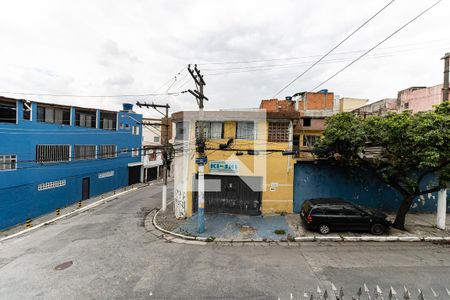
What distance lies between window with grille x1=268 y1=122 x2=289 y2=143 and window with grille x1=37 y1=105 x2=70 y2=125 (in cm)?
1919

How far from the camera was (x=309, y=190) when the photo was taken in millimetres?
13406

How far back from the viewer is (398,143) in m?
9.70

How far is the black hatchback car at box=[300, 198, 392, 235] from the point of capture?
10414mm

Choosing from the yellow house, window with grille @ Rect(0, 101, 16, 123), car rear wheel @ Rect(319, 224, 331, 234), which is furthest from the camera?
window with grille @ Rect(0, 101, 16, 123)

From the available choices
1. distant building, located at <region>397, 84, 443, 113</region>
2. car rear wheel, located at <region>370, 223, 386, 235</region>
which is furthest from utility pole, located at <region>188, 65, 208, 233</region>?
distant building, located at <region>397, 84, 443, 113</region>

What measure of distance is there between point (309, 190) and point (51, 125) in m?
21.5

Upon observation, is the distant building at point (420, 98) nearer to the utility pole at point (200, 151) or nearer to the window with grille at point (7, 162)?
the utility pole at point (200, 151)

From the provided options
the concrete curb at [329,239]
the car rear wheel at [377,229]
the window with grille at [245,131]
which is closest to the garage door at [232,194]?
the window with grille at [245,131]

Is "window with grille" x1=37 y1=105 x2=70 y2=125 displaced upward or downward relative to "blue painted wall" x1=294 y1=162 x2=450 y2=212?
upward

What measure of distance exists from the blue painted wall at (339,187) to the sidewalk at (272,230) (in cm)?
110

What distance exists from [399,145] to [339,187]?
14.8 feet

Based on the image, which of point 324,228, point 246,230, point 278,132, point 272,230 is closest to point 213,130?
point 278,132

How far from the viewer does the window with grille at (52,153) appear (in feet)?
60.3

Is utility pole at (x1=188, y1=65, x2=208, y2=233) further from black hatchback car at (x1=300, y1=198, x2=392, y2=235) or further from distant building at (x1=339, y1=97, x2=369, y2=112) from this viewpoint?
distant building at (x1=339, y1=97, x2=369, y2=112)
